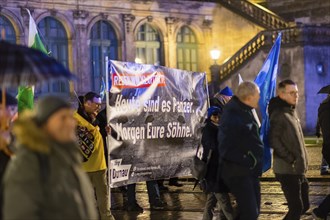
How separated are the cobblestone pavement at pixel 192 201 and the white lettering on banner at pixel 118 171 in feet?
2.26

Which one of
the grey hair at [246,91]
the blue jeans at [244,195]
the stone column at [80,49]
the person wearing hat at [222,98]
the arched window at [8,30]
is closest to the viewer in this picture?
the blue jeans at [244,195]

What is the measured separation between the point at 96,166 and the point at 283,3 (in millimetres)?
31905

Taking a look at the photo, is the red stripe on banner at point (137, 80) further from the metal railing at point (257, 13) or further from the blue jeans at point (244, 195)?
the metal railing at point (257, 13)

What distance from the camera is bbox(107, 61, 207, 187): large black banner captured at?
38.2 ft

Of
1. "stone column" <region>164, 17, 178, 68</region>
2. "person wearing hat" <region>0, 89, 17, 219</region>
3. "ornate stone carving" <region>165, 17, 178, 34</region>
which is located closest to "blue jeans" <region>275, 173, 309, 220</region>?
"person wearing hat" <region>0, 89, 17, 219</region>

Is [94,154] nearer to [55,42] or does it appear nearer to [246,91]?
[246,91]

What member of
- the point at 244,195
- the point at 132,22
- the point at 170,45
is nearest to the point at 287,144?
the point at 244,195

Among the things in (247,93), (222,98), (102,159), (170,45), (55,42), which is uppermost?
(55,42)

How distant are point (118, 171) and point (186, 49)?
27.0m

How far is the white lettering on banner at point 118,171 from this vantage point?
1150 centimetres

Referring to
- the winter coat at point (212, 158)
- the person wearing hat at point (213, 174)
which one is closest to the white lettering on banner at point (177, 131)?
the person wearing hat at point (213, 174)

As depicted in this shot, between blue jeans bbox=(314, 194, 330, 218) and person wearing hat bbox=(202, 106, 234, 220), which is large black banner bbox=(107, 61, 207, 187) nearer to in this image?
person wearing hat bbox=(202, 106, 234, 220)

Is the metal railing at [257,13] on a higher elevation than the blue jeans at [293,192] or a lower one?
higher

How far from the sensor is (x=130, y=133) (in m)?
11.9
